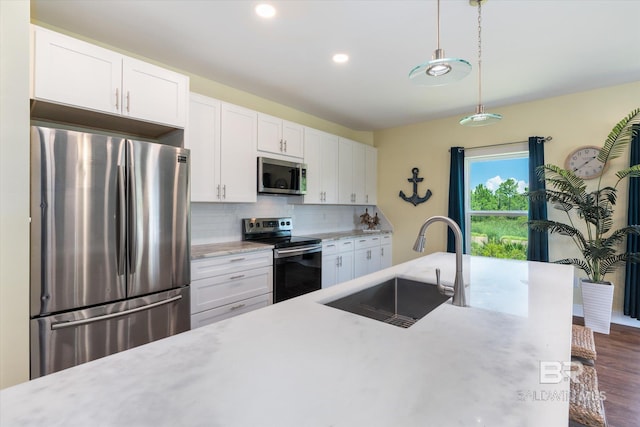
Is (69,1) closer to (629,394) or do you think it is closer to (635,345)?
(629,394)

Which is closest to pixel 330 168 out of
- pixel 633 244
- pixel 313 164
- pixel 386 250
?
pixel 313 164

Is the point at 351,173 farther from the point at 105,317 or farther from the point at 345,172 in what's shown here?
the point at 105,317

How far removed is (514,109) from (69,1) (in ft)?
15.0

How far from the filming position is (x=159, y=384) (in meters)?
0.65

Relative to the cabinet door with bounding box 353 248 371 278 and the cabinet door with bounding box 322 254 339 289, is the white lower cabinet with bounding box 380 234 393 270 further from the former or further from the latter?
the cabinet door with bounding box 322 254 339 289

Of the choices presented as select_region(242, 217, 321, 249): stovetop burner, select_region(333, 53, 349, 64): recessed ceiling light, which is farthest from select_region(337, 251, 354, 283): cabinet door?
select_region(333, 53, 349, 64): recessed ceiling light

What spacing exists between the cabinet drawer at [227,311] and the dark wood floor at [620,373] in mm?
2561

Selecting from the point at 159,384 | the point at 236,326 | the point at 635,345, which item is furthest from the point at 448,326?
the point at 635,345

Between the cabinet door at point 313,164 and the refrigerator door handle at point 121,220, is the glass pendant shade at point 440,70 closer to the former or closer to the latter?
the refrigerator door handle at point 121,220

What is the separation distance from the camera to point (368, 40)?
7.84 feet

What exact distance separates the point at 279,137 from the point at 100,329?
2.45 metres

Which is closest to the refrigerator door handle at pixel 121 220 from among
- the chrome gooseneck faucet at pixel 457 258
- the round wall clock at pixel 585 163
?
the chrome gooseneck faucet at pixel 457 258

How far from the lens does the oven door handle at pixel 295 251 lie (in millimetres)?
3014

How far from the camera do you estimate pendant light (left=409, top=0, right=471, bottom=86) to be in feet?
4.65
